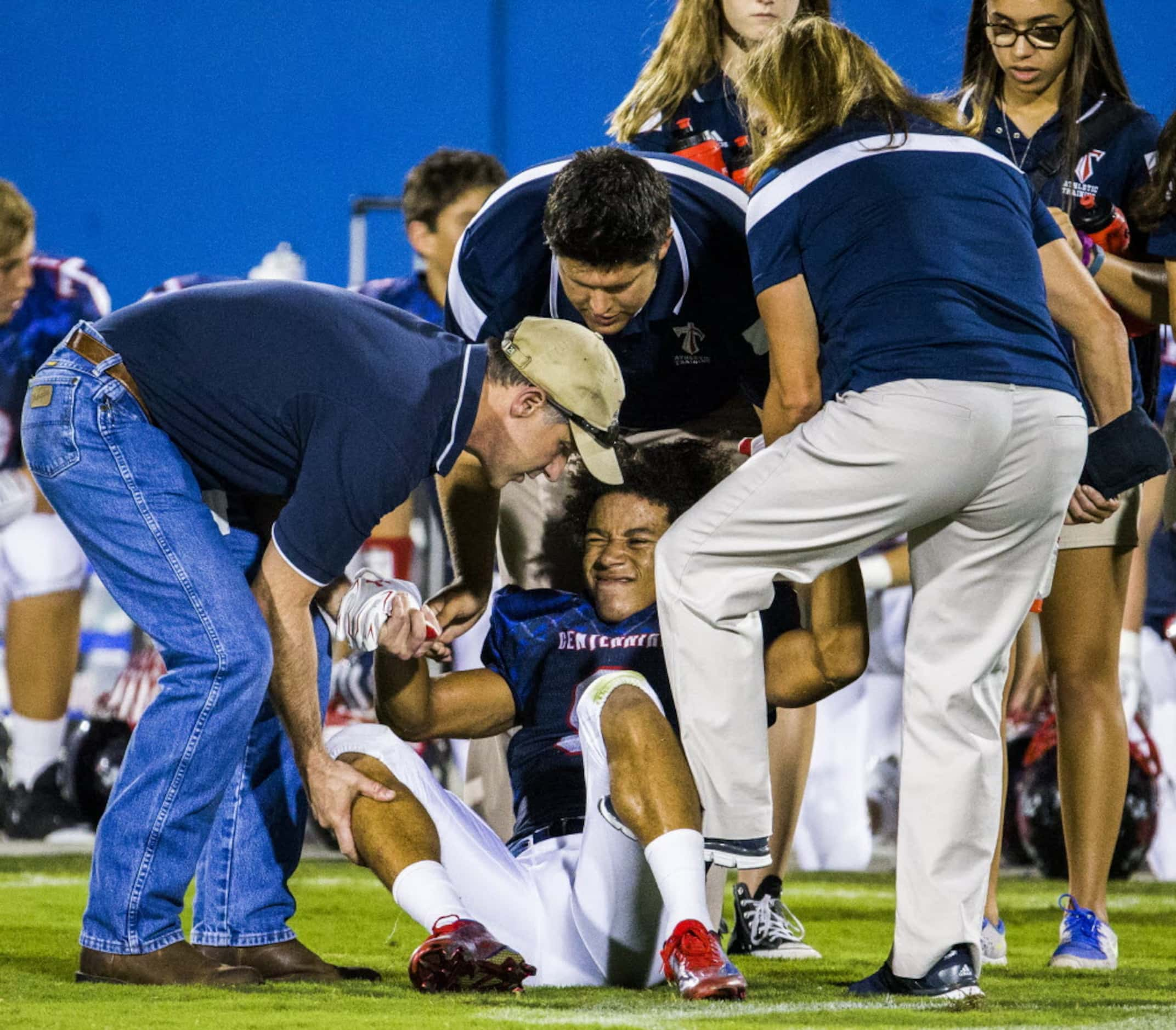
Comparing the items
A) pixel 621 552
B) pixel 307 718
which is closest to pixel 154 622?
pixel 307 718

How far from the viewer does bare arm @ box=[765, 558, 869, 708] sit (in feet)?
9.62

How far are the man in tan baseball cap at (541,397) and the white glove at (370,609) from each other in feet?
0.83

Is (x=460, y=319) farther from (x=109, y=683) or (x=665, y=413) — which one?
(x=109, y=683)

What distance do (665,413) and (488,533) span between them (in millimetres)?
486

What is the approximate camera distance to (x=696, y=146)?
3746 mm

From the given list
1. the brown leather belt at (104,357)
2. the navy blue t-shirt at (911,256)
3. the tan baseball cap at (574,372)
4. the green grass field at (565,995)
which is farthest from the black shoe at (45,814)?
the navy blue t-shirt at (911,256)

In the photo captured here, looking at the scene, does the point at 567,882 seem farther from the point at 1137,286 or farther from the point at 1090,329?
the point at 1137,286

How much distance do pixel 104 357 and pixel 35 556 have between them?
3097mm

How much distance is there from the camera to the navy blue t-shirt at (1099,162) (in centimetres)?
346

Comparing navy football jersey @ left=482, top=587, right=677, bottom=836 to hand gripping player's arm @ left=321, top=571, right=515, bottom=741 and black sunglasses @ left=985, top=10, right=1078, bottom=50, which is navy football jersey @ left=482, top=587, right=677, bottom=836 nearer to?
hand gripping player's arm @ left=321, top=571, right=515, bottom=741

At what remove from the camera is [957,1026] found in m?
2.36

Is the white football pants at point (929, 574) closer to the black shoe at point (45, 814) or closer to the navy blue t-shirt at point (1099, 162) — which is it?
the navy blue t-shirt at point (1099, 162)

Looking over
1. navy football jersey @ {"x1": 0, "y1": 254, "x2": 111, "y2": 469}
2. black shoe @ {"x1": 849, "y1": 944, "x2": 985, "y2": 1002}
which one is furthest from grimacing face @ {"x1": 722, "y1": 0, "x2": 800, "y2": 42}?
navy football jersey @ {"x1": 0, "y1": 254, "x2": 111, "y2": 469}

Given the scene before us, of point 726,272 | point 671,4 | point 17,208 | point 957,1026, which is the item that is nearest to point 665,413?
point 726,272
